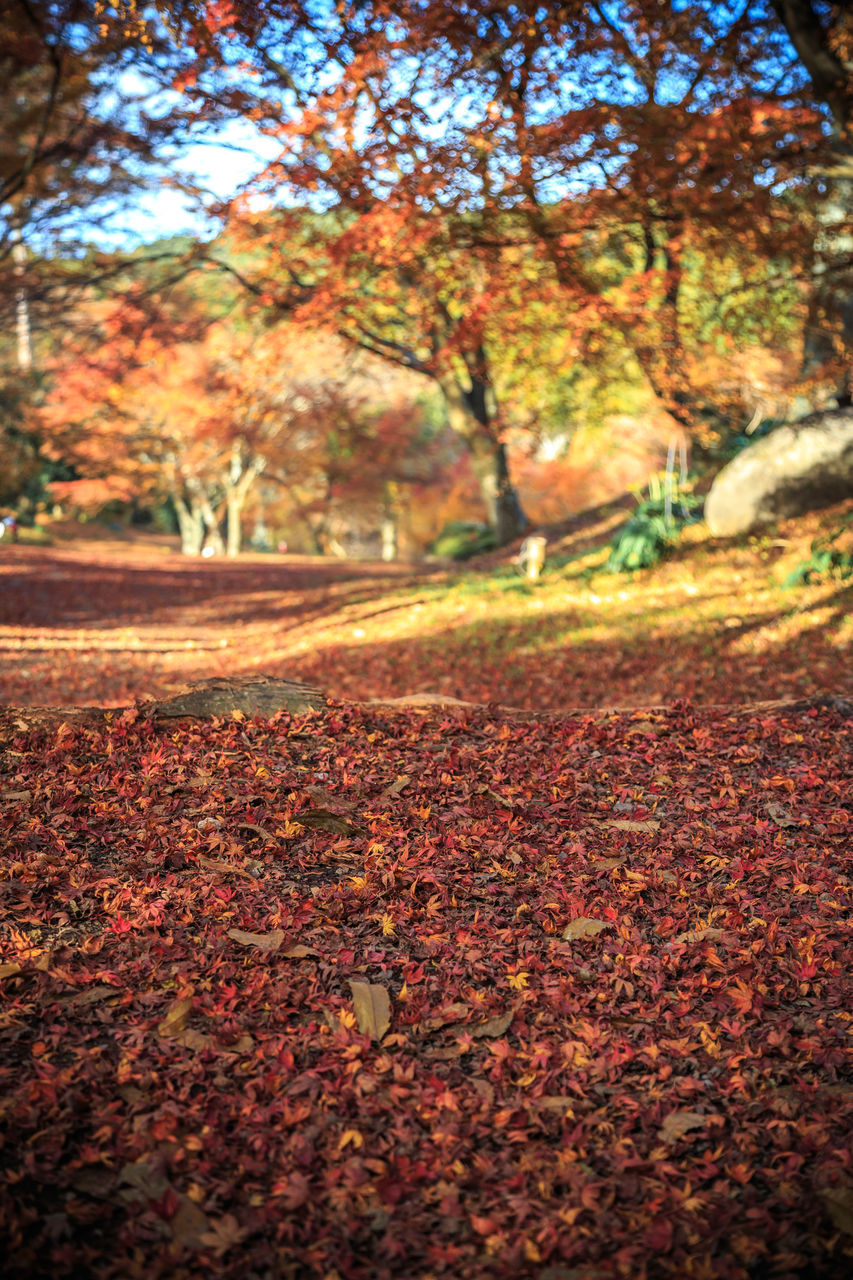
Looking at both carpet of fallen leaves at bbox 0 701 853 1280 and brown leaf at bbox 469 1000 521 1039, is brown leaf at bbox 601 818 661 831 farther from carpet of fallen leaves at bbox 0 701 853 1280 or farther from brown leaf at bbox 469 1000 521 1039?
brown leaf at bbox 469 1000 521 1039

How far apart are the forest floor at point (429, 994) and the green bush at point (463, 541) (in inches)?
646

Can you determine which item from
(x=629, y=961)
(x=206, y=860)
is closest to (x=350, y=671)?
(x=206, y=860)

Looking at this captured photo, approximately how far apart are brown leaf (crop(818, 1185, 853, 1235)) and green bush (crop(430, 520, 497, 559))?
1870 centimetres

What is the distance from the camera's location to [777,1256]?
6.81ft

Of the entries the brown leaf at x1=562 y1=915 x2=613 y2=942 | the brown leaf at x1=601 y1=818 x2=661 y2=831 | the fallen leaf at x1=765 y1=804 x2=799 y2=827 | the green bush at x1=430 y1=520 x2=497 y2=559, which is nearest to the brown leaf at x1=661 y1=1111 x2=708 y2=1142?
the brown leaf at x1=562 y1=915 x2=613 y2=942

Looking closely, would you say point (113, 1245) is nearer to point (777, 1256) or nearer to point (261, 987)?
point (261, 987)

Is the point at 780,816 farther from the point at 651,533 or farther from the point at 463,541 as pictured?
the point at 463,541

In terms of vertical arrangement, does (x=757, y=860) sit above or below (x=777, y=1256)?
above

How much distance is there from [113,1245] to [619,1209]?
1.12 meters

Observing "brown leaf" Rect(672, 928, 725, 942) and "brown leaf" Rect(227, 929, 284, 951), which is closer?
"brown leaf" Rect(227, 929, 284, 951)

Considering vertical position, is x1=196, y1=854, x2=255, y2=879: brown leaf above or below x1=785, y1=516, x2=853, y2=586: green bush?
below

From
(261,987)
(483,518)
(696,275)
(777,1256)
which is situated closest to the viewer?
(777,1256)

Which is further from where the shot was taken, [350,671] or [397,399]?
[397,399]

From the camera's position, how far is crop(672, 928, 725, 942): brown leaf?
3180 mm
